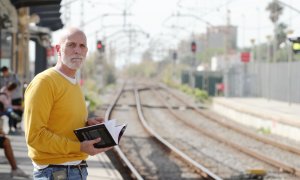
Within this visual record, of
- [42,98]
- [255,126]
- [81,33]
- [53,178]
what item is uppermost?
[81,33]

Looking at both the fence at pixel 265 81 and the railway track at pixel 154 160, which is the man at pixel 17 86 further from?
the fence at pixel 265 81

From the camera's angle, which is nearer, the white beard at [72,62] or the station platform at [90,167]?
the white beard at [72,62]

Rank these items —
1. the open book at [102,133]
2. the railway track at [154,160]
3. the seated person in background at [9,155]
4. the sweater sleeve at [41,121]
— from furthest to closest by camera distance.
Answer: the railway track at [154,160]
the seated person in background at [9,155]
the open book at [102,133]
the sweater sleeve at [41,121]

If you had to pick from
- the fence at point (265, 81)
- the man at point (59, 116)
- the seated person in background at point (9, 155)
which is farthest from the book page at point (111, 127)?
the fence at point (265, 81)

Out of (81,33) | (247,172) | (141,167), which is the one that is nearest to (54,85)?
(81,33)

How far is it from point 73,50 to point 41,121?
20.8 inches

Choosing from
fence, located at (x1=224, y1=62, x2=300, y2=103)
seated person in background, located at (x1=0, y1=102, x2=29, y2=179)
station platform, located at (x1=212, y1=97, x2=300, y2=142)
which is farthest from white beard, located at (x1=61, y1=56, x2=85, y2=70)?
fence, located at (x1=224, y1=62, x2=300, y2=103)

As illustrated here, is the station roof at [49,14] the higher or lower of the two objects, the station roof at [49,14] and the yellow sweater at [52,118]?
the higher

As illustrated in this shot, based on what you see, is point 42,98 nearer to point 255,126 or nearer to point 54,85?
point 54,85

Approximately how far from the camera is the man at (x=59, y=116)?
428 cm

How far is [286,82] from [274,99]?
3.18m

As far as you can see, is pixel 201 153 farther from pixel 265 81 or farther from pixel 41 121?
pixel 265 81

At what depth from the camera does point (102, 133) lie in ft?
14.6

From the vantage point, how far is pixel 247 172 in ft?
40.8
